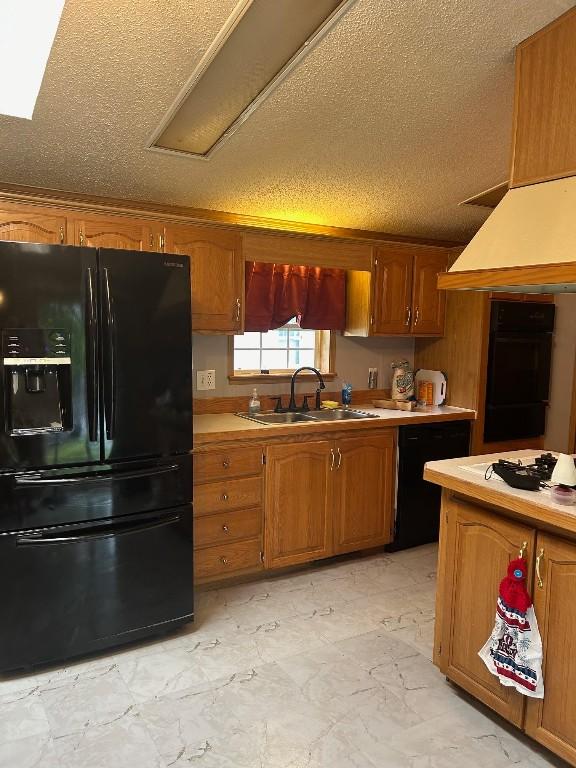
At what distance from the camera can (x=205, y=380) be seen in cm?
357

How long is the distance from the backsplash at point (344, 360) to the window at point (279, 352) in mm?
79

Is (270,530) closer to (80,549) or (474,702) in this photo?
(80,549)

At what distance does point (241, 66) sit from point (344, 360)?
2518 millimetres

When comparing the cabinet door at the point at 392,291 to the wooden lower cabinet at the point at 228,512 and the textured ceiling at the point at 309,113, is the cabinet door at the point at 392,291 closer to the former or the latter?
the textured ceiling at the point at 309,113

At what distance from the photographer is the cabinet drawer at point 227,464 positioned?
2.98 m

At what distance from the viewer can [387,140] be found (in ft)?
8.29

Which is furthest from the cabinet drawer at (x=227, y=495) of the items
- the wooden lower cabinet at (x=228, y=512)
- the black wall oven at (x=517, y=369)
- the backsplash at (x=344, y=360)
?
the black wall oven at (x=517, y=369)

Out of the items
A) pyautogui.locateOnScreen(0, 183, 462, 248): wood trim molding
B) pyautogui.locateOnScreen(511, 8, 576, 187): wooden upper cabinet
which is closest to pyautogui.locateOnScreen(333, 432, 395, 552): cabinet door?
pyautogui.locateOnScreen(0, 183, 462, 248): wood trim molding

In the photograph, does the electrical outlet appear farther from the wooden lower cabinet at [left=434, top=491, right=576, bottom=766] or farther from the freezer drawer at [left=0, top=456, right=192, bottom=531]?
the wooden lower cabinet at [left=434, top=491, right=576, bottom=766]

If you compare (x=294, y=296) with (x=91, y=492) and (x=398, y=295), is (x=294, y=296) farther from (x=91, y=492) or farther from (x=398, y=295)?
(x=91, y=492)

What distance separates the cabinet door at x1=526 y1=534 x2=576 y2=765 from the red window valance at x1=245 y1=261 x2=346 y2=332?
7.64ft

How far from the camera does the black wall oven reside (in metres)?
3.86

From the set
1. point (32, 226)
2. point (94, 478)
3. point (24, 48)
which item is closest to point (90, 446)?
point (94, 478)

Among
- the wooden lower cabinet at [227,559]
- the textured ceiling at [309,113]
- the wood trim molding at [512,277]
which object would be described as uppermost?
the textured ceiling at [309,113]
